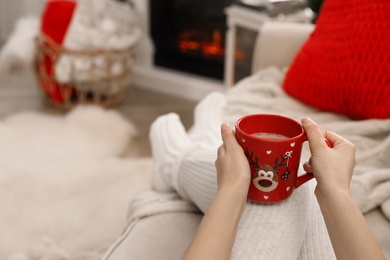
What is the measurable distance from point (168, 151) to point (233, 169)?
376mm

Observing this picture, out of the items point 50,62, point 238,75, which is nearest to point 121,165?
point 238,75

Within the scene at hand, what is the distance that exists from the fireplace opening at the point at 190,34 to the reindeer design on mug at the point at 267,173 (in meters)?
2.05

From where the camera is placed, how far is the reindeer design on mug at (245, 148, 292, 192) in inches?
31.6

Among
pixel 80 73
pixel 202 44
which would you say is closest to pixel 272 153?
pixel 80 73

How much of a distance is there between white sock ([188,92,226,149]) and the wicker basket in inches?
48.9

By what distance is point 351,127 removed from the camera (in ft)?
3.92

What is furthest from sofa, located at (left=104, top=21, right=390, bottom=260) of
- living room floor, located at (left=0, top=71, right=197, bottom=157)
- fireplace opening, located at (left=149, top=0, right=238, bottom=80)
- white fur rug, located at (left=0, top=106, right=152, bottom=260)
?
fireplace opening, located at (left=149, top=0, right=238, bottom=80)

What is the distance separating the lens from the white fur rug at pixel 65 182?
1609 mm

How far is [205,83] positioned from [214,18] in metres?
0.35

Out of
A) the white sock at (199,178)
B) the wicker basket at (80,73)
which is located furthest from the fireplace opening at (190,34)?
the white sock at (199,178)

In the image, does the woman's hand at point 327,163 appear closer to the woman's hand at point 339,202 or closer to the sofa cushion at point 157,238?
the woman's hand at point 339,202

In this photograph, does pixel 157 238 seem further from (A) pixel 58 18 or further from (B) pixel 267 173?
(A) pixel 58 18

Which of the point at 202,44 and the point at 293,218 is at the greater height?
the point at 293,218

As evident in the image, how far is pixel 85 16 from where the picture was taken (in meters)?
2.54
